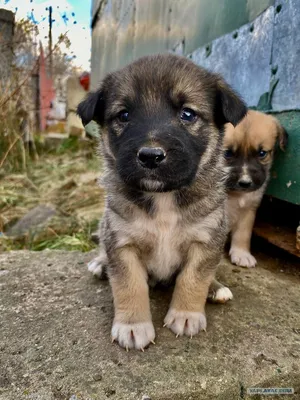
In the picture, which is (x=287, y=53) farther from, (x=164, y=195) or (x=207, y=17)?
(x=164, y=195)

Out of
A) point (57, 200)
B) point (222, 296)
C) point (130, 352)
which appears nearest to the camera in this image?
point (130, 352)

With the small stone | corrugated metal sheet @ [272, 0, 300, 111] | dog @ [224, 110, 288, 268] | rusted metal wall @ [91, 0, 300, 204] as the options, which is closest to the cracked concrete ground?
the small stone

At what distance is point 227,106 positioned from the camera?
2.37 meters

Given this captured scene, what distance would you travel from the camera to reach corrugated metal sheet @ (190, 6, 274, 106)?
343 cm

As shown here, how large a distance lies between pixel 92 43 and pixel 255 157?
11146 millimetres

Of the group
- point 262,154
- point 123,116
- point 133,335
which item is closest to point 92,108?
point 123,116

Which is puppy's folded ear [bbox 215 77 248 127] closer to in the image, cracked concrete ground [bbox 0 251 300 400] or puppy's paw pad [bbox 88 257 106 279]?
cracked concrete ground [bbox 0 251 300 400]

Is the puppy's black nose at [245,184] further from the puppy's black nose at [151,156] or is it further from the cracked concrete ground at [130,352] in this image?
the puppy's black nose at [151,156]

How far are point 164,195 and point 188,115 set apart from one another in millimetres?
478

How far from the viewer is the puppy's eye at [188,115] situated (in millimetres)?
2279

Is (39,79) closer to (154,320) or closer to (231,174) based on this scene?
(231,174)

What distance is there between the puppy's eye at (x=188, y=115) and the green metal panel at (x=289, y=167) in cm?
123

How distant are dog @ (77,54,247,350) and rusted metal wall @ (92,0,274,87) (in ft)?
5.34

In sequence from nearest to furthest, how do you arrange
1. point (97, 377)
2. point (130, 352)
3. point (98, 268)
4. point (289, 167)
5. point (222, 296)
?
point (97, 377)
point (130, 352)
point (222, 296)
point (98, 268)
point (289, 167)
